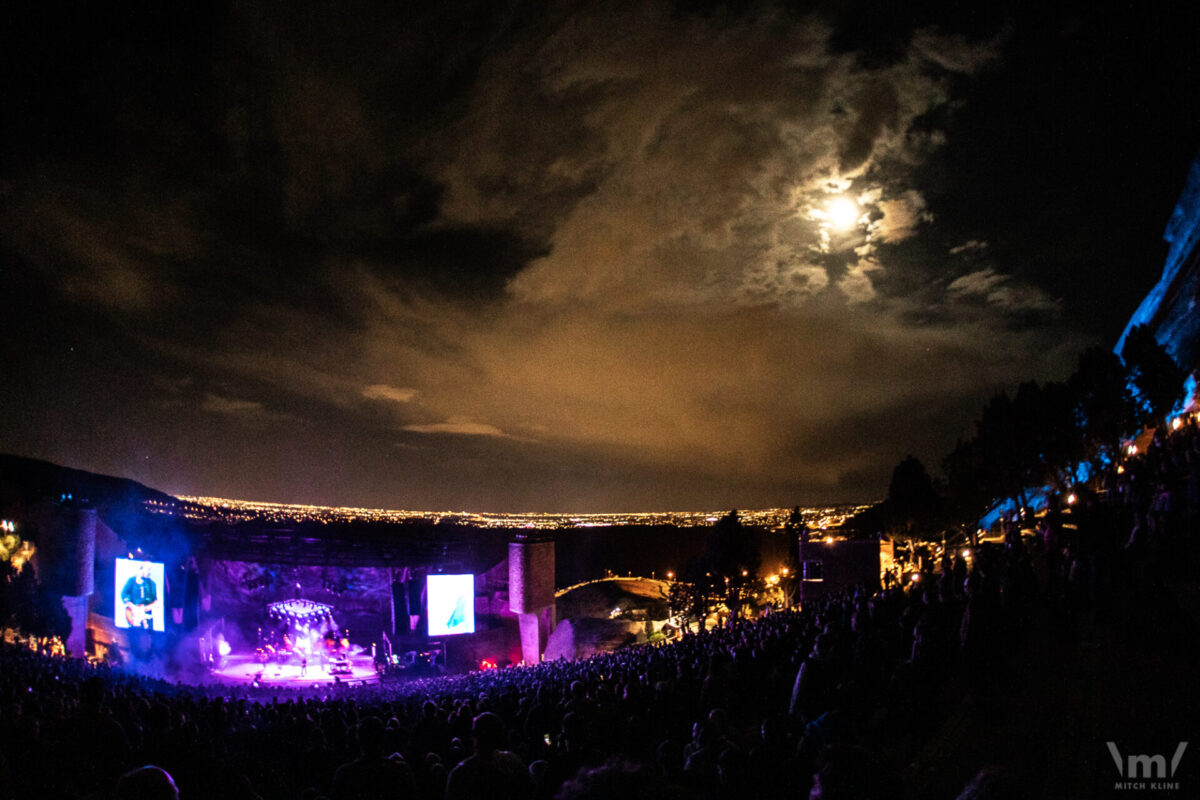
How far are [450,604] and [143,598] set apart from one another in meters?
21.2

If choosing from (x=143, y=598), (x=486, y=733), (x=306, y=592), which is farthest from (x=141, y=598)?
(x=486, y=733)

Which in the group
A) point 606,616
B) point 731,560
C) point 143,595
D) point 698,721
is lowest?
point 606,616

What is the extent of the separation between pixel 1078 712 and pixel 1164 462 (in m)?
12.7

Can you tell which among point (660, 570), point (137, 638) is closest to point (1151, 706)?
point (137, 638)

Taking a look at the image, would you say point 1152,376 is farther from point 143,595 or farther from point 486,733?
point 143,595

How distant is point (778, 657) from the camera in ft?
40.4

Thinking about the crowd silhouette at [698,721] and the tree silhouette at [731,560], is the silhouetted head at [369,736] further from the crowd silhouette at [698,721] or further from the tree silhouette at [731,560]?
the tree silhouette at [731,560]

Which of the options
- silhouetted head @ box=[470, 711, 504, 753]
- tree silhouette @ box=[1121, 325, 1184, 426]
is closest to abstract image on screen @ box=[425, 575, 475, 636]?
silhouetted head @ box=[470, 711, 504, 753]

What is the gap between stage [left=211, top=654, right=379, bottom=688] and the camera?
124 ft

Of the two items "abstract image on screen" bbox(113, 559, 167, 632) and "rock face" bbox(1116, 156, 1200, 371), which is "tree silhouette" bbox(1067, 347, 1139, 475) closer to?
"rock face" bbox(1116, 156, 1200, 371)

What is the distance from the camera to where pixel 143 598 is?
42.5 metres

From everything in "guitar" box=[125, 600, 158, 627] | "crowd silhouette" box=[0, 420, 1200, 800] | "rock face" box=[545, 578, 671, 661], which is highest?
"crowd silhouette" box=[0, 420, 1200, 800]

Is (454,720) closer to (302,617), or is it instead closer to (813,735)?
(813,735)

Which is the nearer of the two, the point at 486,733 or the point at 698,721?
the point at 486,733
